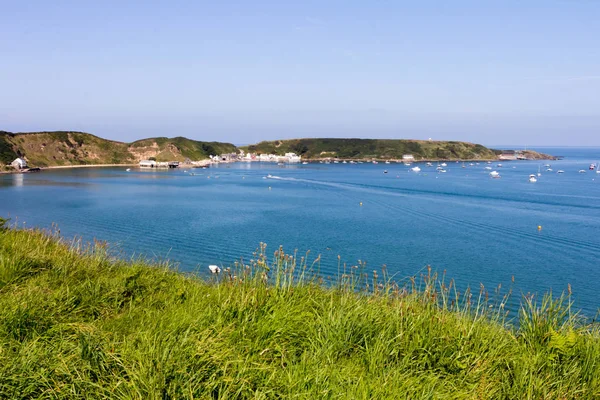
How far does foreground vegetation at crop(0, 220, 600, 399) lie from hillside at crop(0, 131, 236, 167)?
131 metres

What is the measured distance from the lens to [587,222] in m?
45.7

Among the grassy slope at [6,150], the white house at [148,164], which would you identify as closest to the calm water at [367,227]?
the grassy slope at [6,150]

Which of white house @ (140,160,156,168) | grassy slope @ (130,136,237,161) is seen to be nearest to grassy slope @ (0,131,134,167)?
grassy slope @ (130,136,237,161)

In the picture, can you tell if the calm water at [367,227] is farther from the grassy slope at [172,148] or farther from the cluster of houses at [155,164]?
the grassy slope at [172,148]

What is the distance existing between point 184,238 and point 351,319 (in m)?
31.1

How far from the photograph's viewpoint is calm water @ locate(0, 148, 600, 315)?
28.4m

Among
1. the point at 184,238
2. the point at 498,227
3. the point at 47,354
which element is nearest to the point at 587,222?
the point at 498,227

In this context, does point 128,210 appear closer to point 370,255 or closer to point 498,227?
point 370,255

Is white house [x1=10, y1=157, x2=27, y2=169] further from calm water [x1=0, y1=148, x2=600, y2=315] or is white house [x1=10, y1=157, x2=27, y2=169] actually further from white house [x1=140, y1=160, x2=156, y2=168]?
calm water [x1=0, y1=148, x2=600, y2=315]

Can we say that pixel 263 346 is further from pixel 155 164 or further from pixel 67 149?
pixel 67 149

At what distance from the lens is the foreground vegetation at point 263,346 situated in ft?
13.7

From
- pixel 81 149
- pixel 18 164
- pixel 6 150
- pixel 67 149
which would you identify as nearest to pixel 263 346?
pixel 18 164

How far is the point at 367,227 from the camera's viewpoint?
42.6m

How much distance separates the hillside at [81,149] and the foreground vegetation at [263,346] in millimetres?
131034
